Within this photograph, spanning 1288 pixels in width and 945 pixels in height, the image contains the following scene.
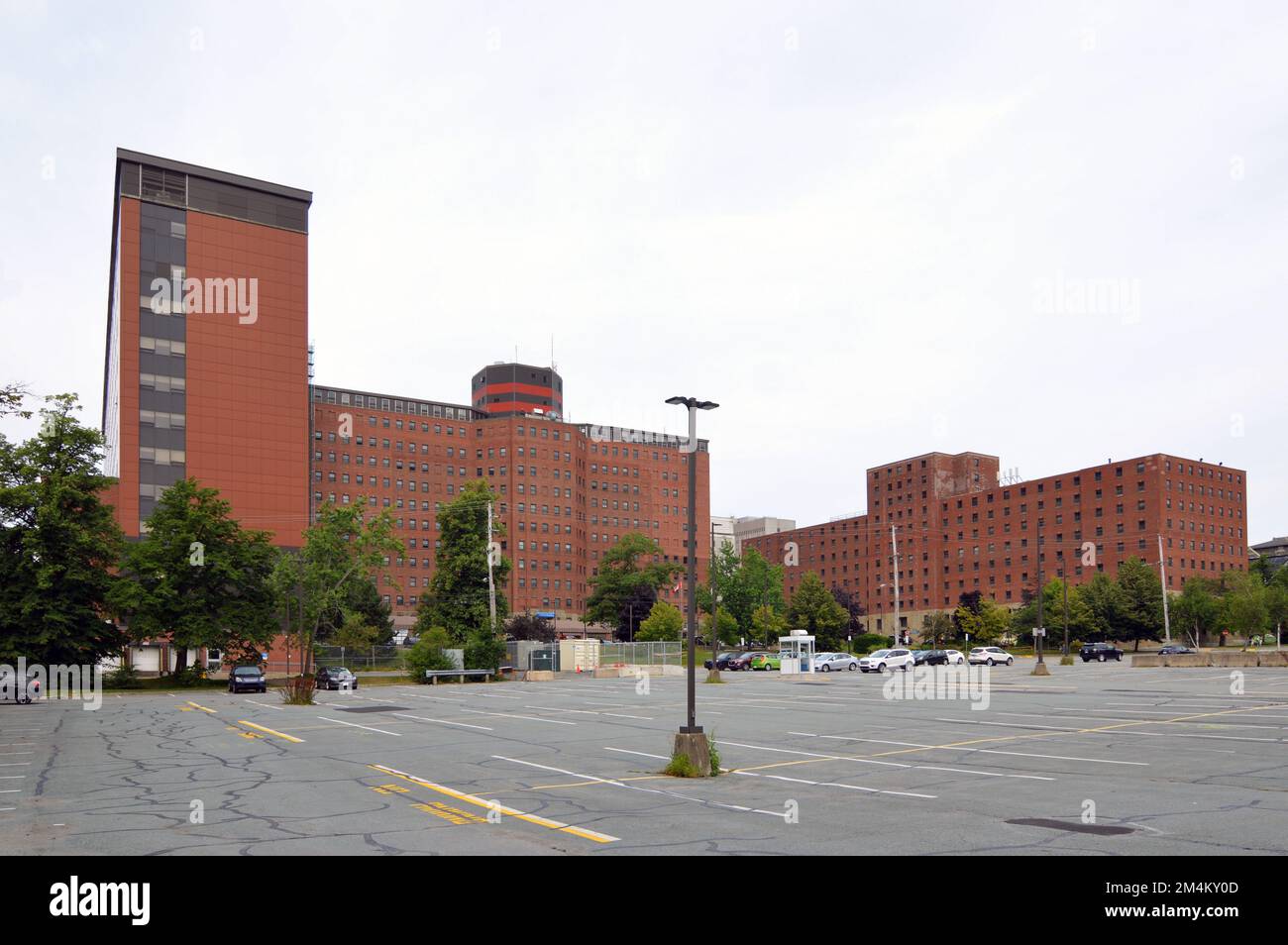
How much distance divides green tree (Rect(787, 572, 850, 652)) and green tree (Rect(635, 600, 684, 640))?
1814 cm

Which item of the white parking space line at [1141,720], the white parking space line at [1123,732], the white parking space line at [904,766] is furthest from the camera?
the white parking space line at [1141,720]

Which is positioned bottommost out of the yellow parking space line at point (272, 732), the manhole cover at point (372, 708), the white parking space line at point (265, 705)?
the white parking space line at point (265, 705)

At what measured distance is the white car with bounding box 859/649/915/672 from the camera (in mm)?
71438

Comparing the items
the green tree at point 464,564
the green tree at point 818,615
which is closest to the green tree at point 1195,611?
the green tree at point 818,615

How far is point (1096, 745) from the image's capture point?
20.8 metres

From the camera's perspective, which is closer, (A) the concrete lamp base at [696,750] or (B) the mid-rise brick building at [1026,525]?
(A) the concrete lamp base at [696,750]

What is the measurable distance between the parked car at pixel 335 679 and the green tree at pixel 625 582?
273ft

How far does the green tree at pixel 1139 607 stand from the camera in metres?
110

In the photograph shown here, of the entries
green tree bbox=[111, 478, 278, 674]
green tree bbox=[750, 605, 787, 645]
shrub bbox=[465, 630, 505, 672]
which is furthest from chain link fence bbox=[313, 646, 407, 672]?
green tree bbox=[750, 605, 787, 645]

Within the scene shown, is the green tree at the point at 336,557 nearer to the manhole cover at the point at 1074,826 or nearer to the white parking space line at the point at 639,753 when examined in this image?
the white parking space line at the point at 639,753

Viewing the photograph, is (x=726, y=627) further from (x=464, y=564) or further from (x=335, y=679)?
(x=335, y=679)

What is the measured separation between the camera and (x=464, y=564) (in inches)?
3123

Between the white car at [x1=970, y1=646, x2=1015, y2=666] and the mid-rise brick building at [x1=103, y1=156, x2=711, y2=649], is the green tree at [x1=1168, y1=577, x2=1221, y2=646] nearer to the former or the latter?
the white car at [x1=970, y1=646, x2=1015, y2=666]
